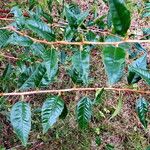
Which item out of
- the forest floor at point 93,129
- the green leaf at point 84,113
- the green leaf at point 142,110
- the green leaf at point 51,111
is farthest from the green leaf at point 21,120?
the forest floor at point 93,129

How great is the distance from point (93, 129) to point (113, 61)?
2.14m

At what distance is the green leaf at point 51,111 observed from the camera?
1.17 metres

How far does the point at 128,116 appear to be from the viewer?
10.00ft

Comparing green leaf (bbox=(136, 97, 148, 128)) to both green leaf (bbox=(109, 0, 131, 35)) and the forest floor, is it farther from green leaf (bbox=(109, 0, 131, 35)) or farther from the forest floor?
the forest floor

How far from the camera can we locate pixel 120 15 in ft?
2.87

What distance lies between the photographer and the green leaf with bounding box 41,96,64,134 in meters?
1.17

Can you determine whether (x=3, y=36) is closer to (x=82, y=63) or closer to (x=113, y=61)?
(x=82, y=63)

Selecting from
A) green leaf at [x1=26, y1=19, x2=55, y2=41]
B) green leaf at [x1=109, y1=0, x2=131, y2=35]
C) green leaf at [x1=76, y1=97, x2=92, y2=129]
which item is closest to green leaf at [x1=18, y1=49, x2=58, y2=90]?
green leaf at [x1=26, y1=19, x2=55, y2=41]

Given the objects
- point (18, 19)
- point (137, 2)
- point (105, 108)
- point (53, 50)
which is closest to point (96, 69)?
point (105, 108)

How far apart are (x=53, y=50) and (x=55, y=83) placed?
185 centimetres

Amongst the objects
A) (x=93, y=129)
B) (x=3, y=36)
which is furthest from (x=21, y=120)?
(x=93, y=129)

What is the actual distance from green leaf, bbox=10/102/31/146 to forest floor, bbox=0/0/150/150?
4.89 feet

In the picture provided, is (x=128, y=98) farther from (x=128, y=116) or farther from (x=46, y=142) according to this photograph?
(x=46, y=142)

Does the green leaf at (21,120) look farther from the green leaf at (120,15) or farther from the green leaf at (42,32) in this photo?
the green leaf at (120,15)
